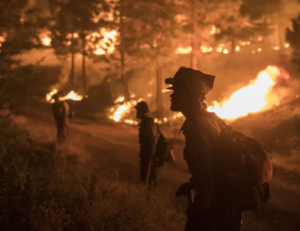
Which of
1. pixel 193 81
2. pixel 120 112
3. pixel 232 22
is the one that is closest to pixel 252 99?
→ pixel 232 22

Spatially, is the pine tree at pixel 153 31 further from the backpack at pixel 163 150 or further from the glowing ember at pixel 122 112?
the backpack at pixel 163 150

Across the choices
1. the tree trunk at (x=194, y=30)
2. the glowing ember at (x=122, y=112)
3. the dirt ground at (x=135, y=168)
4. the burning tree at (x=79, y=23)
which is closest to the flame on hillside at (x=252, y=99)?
the glowing ember at (x=122, y=112)

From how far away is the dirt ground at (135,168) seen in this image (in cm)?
641

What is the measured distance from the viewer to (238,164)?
2400 millimetres

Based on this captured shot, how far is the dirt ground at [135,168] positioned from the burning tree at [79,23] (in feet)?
33.6

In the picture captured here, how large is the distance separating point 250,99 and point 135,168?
12.9m

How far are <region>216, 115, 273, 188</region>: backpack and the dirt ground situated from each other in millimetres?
982

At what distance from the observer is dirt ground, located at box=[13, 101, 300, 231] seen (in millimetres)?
6406

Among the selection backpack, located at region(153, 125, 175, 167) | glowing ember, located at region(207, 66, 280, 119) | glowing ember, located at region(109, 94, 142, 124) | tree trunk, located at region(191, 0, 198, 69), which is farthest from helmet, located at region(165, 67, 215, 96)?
glowing ember, located at region(109, 94, 142, 124)

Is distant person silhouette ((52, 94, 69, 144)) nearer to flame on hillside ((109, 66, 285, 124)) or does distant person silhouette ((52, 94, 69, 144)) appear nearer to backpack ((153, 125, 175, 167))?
backpack ((153, 125, 175, 167))

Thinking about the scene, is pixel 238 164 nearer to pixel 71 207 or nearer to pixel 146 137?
pixel 71 207

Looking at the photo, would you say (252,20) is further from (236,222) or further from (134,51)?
(236,222)

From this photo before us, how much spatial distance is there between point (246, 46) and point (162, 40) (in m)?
17.0

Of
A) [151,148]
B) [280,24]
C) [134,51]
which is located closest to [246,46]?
[280,24]
